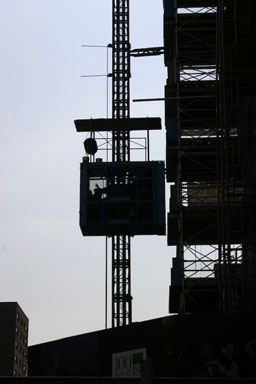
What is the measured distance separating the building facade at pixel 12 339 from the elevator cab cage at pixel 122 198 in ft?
276

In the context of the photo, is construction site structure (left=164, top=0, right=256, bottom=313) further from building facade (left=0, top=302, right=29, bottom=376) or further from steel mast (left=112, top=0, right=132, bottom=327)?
building facade (left=0, top=302, right=29, bottom=376)

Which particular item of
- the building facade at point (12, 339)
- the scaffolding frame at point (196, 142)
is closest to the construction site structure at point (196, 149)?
the scaffolding frame at point (196, 142)

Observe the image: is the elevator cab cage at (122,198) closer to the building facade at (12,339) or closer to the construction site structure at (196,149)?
the construction site structure at (196,149)

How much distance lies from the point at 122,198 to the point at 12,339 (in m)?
91.9

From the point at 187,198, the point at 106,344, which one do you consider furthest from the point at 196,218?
the point at 106,344

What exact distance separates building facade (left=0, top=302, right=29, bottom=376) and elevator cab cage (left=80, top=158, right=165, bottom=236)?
276 feet

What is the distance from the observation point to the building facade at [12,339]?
401ft

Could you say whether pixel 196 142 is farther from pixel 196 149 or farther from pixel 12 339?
pixel 12 339

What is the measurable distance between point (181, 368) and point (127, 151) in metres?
41.6

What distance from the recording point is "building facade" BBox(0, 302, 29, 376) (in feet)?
401

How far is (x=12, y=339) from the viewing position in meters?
125

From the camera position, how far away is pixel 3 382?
820cm

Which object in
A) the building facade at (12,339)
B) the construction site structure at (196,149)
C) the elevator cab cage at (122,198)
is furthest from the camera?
the building facade at (12,339)

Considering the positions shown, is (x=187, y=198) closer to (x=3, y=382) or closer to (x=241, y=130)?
(x=241, y=130)
